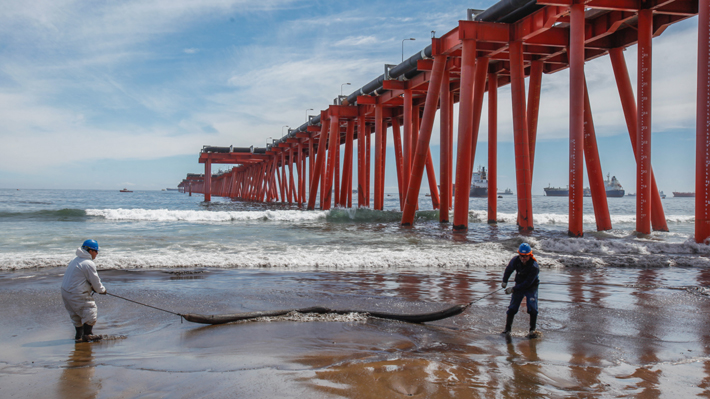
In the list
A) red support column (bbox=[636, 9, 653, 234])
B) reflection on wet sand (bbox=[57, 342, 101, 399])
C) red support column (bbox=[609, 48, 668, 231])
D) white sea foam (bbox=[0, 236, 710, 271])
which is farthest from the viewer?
red support column (bbox=[609, 48, 668, 231])

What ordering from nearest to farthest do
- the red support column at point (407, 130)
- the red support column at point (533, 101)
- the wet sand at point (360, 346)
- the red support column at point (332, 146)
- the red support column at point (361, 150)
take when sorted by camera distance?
the wet sand at point (360, 346) < the red support column at point (533, 101) < the red support column at point (407, 130) < the red support column at point (332, 146) < the red support column at point (361, 150)

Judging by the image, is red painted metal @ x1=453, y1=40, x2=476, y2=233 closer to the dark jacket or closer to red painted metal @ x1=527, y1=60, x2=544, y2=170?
red painted metal @ x1=527, y1=60, x2=544, y2=170

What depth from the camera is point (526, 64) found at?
20.1 metres

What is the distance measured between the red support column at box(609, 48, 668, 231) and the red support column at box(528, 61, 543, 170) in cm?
272

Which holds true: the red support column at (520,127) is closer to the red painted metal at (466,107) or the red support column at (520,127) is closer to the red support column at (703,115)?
the red painted metal at (466,107)

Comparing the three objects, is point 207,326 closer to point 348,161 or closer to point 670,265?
point 670,265

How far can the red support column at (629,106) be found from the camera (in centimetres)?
1639

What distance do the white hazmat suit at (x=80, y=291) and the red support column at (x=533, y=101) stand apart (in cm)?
1720

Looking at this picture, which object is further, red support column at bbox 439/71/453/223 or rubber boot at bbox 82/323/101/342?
red support column at bbox 439/71/453/223

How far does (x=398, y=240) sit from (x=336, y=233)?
3.57m

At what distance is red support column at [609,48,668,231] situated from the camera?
53.8ft

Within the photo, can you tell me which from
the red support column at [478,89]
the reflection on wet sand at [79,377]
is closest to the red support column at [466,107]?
the red support column at [478,89]

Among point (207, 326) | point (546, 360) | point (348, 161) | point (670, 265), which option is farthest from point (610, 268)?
point (348, 161)

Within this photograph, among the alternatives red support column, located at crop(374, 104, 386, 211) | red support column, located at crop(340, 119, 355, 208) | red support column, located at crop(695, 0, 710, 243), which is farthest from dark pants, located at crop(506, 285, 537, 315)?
red support column, located at crop(340, 119, 355, 208)
